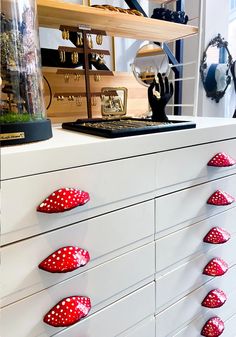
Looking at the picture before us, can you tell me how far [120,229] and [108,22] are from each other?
0.74 m

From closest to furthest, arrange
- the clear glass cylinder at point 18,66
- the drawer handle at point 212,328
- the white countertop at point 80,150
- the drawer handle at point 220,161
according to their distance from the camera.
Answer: the white countertop at point 80,150 → the clear glass cylinder at point 18,66 → the drawer handle at point 220,161 → the drawer handle at point 212,328

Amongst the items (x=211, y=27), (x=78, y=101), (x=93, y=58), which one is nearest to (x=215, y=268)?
(x=78, y=101)

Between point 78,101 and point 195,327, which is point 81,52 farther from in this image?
point 195,327

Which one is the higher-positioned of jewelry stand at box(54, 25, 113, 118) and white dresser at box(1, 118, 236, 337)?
jewelry stand at box(54, 25, 113, 118)

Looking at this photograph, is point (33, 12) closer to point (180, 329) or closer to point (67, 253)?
point (67, 253)

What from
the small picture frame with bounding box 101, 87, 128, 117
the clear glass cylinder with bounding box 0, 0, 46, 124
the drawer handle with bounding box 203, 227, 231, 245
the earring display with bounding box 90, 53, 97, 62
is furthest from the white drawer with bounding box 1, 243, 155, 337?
the earring display with bounding box 90, 53, 97, 62

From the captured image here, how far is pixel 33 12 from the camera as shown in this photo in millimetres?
641

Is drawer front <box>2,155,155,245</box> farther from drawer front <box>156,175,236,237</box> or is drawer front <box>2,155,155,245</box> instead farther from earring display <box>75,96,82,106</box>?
earring display <box>75,96,82,106</box>

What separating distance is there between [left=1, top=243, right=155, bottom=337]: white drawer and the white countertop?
24 cm

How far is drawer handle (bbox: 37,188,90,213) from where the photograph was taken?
0.47m

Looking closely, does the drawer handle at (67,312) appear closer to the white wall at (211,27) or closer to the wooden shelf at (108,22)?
the wooden shelf at (108,22)

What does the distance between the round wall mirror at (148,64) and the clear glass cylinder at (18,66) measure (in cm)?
57

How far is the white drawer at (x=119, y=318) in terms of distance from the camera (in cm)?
60

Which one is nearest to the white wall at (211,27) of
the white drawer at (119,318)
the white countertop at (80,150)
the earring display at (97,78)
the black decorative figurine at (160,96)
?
the earring display at (97,78)
